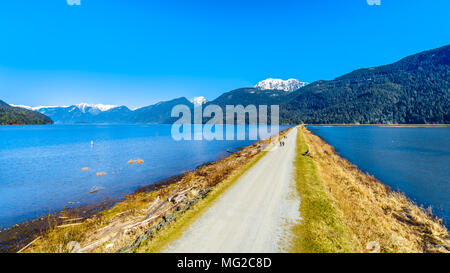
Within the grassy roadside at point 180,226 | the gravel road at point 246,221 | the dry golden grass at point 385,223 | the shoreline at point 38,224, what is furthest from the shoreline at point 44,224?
the dry golden grass at point 385,223

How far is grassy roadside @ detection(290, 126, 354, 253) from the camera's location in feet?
28.1

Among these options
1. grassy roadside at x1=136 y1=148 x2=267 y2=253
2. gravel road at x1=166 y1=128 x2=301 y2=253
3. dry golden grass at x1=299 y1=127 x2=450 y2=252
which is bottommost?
dry golden grass at x1=299 y1=127 x2=450 y2=252

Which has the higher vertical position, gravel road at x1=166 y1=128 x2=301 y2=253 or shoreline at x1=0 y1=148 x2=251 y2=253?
gravel road at x1=166 y1=128 x2=301 y2=253

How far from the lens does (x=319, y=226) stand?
10.1 metres

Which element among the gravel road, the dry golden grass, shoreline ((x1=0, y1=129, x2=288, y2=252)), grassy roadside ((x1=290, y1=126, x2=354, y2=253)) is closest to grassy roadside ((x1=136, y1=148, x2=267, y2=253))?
the gravel road

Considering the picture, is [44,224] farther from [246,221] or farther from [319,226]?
[319,226]

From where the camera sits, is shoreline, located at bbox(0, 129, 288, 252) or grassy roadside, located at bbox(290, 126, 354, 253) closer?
grassy roadside, located at bbox(290, 126, 354, 253)

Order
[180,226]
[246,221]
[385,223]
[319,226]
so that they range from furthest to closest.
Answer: [385,223], [246,221], [180,226], [319,226]

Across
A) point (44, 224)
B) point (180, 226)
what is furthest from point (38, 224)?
point (180, 226)

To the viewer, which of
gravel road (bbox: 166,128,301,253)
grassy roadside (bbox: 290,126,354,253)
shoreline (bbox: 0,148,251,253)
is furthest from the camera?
shoreline (bbox: 0,148,251,253)

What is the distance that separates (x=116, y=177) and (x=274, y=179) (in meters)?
24.0

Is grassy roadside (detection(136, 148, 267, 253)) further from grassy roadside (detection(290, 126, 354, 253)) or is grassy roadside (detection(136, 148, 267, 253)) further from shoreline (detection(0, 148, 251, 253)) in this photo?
shoreline (detection(0, 148, 251, 253))

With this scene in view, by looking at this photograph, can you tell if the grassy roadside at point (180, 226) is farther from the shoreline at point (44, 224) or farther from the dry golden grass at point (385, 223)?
the shoreline at point (44, 224)
